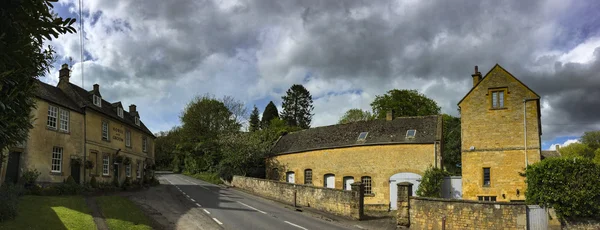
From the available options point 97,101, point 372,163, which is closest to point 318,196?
point 372,163

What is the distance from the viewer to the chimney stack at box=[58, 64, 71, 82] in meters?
31.7

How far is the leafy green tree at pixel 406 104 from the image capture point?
61781 millimetres

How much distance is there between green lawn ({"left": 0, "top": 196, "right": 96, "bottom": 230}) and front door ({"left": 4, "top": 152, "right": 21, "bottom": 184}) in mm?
3823

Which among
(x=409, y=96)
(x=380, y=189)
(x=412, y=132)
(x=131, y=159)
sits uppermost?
(x=409, y=96)

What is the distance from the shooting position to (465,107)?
31.2m

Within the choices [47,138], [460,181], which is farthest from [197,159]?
[460,181]

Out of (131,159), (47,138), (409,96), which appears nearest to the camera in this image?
(47,138)

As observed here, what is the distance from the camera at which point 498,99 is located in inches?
1184

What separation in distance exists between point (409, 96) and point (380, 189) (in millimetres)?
30680

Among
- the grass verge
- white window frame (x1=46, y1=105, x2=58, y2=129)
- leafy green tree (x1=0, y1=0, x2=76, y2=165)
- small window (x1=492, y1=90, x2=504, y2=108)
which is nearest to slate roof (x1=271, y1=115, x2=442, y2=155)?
small window (x1=492, y1=90, x2=504, y2=108)

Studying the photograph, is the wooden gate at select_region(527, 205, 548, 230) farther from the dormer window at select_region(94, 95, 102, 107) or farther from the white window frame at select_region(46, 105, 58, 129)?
the dormer window at select_region(94, 95, 102, 107)

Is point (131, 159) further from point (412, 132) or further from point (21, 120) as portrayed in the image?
point (21, 120)

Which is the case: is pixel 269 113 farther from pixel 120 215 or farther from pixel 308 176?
pixel 120 215

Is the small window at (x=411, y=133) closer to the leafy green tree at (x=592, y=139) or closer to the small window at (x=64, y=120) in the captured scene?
the small window at (x=64, y=120)
